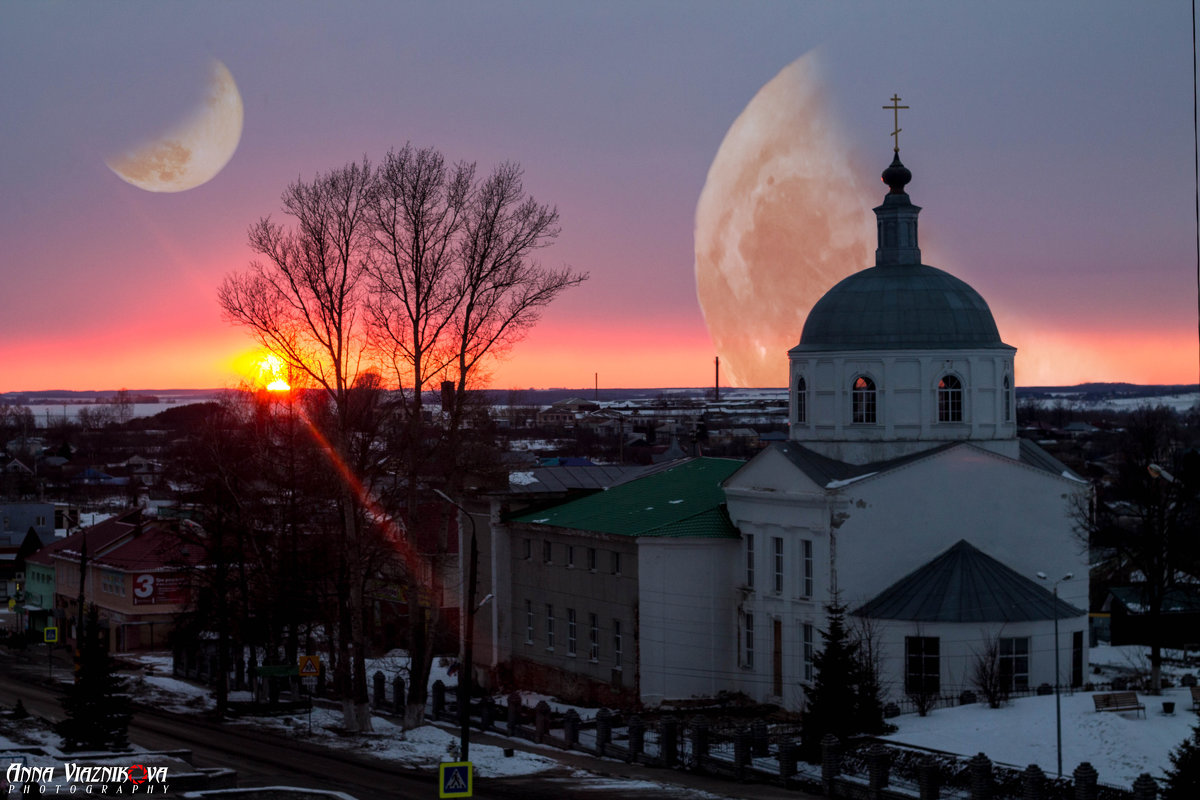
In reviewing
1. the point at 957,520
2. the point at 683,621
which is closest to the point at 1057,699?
the point at 957,520

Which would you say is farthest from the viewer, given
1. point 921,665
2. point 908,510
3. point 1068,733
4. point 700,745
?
point 908,510

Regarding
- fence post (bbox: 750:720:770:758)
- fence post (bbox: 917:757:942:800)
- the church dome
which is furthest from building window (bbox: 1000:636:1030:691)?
fence post (bbox: 917:757:942:800)

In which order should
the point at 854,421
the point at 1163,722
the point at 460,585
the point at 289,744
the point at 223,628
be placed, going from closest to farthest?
the point at 1163,722 < the point at 289,744 < the point at 854,421 < the point at 223,628 < the point at 460,585

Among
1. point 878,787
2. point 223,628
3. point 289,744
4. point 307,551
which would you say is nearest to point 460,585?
point 307,551

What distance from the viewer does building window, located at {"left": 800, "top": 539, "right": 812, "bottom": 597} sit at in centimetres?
4838

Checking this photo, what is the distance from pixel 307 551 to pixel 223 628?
4.87 m

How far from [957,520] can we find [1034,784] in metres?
16.2

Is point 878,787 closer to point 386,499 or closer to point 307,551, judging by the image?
point 386,499

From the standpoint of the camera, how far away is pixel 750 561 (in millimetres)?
51094

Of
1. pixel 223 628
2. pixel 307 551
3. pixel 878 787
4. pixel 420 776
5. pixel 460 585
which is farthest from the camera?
pixel 460 585

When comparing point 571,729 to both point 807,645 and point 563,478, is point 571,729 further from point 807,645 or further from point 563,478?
point 563,478

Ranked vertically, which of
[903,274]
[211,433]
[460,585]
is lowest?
[460,585]

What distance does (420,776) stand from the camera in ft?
136

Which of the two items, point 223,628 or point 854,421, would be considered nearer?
point 854,421
